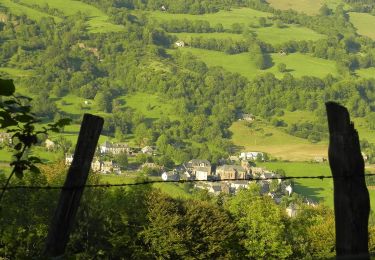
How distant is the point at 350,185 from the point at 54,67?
17601 cm

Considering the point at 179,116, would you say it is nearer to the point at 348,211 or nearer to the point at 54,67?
the point at 54,67

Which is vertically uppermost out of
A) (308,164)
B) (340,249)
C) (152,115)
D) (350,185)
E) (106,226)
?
(350,185)

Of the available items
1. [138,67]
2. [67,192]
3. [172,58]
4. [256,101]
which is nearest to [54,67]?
[138,67]

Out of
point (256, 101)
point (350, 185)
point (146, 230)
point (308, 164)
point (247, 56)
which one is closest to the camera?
point (350, 185)

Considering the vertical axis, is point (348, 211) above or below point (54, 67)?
above

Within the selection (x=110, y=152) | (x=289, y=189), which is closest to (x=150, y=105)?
(x=110, y=152)

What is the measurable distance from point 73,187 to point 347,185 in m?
2.06

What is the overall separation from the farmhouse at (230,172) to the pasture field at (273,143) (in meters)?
5.97

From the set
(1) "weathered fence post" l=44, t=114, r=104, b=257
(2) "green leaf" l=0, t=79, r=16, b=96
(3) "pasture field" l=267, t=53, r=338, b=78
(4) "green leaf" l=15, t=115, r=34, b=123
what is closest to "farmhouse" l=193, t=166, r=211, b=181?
(3) "pasture field" l=267, t=53, r=338, b=78

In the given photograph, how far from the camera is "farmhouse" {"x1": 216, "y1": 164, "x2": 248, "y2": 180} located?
120425mm

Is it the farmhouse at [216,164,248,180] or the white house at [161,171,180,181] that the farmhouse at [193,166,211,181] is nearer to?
the farmhouse at [216,164,248,180]

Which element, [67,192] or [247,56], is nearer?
[67,192]

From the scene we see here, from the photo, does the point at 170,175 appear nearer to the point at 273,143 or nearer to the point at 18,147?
the point at 273,143

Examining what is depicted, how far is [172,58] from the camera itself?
197500 mm
